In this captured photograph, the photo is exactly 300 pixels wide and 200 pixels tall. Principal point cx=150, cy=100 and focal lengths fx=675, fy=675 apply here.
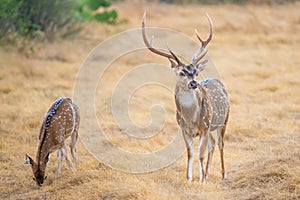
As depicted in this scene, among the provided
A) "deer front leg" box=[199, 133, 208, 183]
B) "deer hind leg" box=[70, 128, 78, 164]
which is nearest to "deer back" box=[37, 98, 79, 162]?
"deer hind leg" box=[70, 128, 78, 164]

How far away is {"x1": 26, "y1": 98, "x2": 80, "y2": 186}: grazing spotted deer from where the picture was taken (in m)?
8.91

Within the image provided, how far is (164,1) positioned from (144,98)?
44.2 feet

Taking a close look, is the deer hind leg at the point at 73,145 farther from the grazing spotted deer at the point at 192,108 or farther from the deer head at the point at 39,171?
the grazing spotted deer at the point at 192,108

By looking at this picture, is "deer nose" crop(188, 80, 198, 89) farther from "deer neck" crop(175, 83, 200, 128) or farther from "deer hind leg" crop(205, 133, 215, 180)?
"deer hind leg" crop(205, 133, 215, 180)

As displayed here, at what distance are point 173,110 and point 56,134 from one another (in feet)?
15.6

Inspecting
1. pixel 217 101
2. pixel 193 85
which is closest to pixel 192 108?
pixel 193 85

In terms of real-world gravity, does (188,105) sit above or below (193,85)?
below

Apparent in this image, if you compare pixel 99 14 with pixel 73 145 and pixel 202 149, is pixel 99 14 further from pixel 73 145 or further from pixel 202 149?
pixel 202 149

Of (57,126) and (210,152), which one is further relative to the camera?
(210,152)

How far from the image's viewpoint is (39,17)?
18719 millimetres

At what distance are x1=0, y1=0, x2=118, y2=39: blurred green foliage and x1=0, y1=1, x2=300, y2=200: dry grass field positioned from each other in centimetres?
47

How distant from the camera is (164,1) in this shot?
2736cm

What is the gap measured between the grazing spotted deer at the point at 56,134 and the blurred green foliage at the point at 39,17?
744 cm

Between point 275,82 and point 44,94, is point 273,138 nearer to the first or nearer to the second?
point 275,82
